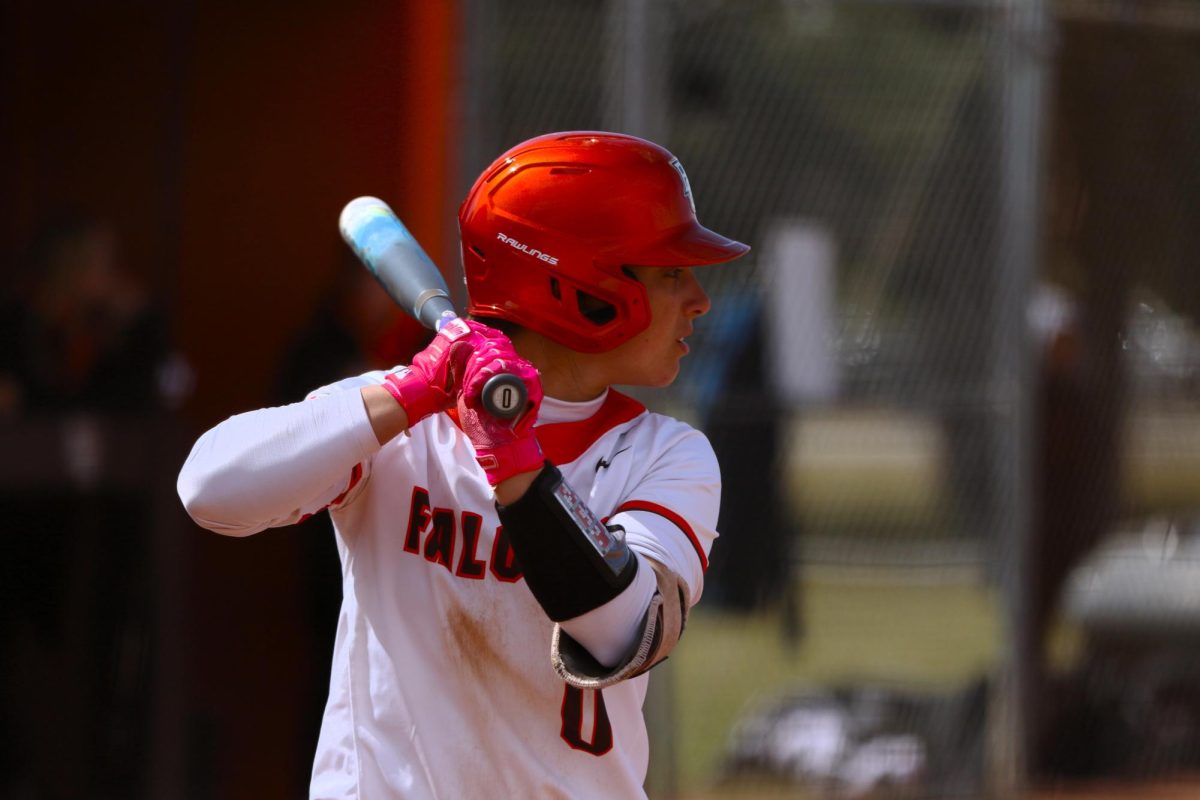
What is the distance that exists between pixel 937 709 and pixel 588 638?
4435mm

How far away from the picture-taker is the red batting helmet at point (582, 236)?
2.23 metres

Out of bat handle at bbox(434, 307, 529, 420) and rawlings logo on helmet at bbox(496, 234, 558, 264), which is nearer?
bat handle at bbox(434, 307, 529, 420)

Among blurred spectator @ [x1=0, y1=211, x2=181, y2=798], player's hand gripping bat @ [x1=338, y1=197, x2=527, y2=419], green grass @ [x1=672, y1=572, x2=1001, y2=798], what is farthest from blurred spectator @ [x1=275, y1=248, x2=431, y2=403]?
player's hand gripping bat @ [x1=338, y1=197, x2=527, y2=419]

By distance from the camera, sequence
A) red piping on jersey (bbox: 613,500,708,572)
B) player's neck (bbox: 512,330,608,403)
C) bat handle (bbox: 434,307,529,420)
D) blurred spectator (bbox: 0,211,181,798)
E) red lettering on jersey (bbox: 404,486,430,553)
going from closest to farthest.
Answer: bat handle (bbox: 434,307,529,420), red piping on jersey (bbox: 613,500,708,572), red lettering on jersey (bbox: 404,486,430,553), player's neck (bbox: 512,330,608,403), blurred spectator (bbox: 0,211,181,798)

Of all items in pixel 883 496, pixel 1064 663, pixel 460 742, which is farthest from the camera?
pixel 883 496

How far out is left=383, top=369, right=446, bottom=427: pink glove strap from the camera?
203 cm

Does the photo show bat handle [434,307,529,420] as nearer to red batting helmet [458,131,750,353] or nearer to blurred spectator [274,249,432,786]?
red batting helmet [458,131,750,353]

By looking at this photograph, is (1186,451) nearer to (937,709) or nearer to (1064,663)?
(1064,663)

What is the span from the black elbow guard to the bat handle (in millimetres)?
88

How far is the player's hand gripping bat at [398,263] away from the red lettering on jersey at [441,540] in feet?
0.86

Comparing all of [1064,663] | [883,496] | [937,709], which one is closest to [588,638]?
[937,709]

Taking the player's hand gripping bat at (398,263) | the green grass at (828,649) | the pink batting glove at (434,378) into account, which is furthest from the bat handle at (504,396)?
the green grass at (828,649)

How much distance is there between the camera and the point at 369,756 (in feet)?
7.21

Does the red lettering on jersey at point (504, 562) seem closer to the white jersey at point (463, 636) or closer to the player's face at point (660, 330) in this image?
the white jersey at point (463, 636)
